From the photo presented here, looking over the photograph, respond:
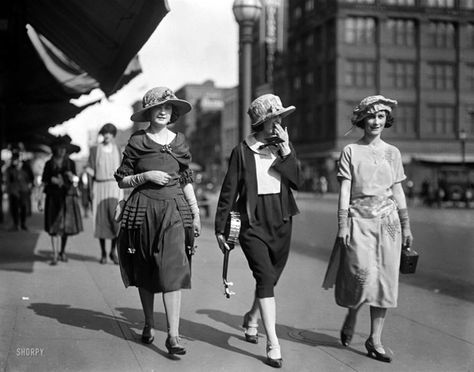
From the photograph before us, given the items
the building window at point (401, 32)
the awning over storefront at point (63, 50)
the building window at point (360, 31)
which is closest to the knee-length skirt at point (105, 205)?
the awning over storefront at point (63, 50)

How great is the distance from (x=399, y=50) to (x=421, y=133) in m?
Result: 6.44

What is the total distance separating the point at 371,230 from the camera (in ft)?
16.3

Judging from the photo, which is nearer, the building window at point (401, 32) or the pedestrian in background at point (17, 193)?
the pedestrian in background at point (17, 193)

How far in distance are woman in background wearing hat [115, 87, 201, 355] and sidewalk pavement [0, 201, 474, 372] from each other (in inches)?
13.9

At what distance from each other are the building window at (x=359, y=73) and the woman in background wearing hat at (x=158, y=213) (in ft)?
170

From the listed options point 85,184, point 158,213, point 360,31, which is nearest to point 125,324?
point 158,213

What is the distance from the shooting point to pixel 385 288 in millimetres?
4938

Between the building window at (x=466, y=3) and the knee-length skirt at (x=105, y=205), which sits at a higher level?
the building window at (x=466, y=3)

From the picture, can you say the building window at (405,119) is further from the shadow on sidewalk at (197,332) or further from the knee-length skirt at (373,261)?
the knee-length skirt at (373,261)

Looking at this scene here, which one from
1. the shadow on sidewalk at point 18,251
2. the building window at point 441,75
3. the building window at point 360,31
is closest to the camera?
the shadow on sidewalk at point 18,251

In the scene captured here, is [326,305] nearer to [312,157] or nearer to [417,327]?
[417,327]

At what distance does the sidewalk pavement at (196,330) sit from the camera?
467 centimetres

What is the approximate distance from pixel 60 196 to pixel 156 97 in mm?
5184

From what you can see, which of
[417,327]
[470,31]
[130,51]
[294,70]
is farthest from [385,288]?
[294,70]
